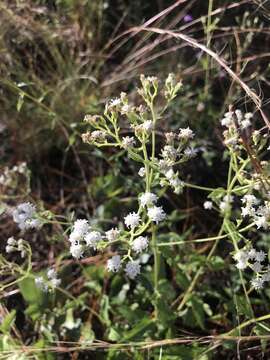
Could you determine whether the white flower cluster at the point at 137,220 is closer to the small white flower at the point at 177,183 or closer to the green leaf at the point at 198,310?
the small white flower at the point at 177,183

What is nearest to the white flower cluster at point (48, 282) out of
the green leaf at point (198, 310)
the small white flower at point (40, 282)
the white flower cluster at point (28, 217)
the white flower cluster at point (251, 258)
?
the small white flower at point (40, 282)

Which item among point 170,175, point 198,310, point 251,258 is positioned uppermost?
point 170,175

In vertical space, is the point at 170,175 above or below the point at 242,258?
above

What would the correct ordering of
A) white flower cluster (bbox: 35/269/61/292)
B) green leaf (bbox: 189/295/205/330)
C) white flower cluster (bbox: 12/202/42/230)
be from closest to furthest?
white flower cluster (bbox: 12/202/42/230)
white flower cluster (bbox: 35/269/61/292)
green leaf (bbox: 189/295/205/330)

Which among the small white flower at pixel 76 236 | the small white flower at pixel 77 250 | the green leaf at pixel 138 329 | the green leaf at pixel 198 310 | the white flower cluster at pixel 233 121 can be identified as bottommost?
the green leaf at pixel 198 310

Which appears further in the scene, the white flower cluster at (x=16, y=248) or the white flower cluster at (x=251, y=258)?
the white flower cluster at (x=16, y=248)

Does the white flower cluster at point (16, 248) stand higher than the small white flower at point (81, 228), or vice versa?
the small white flower at point (81, 228)

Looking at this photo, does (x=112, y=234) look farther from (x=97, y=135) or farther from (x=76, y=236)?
(x=97, y=135)

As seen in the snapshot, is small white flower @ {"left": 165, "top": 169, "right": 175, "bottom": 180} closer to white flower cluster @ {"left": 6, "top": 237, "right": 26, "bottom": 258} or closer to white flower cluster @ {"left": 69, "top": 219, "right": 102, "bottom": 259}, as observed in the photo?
white flower cluster @ {"left": 69, "top": 219, "right": 102, "bottom": 259}

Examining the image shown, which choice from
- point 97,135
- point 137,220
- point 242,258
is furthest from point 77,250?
point 242,258

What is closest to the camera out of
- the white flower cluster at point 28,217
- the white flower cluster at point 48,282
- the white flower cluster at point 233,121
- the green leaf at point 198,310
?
the white flower cluster at point 233,121

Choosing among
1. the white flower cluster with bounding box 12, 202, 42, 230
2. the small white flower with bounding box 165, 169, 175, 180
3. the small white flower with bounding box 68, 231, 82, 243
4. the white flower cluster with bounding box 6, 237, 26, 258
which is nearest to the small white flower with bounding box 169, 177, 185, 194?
the small white flower with bounding box 165, 169, 175, 180
